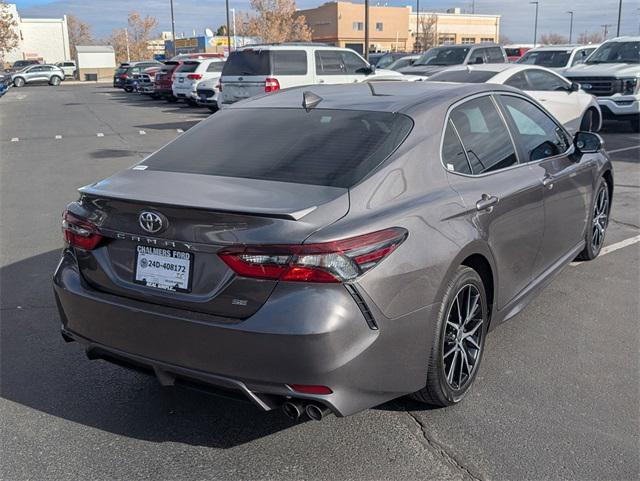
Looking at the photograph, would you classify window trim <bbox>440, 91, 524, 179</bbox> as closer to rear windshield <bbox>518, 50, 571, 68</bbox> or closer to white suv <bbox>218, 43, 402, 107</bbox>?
white suv <bbox>218, 43, 402, 107</bbox>

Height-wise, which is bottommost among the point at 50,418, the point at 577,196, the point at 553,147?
the point at 50,418

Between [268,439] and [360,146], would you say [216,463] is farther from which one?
[360,146]

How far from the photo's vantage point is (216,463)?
318 cm

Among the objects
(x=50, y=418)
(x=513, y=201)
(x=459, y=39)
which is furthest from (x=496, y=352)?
(x=459, y=39)

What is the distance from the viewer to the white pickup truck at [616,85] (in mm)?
14773

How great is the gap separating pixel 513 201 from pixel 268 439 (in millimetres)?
2028

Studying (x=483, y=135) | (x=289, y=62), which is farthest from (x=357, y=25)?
(x=483, y=135)

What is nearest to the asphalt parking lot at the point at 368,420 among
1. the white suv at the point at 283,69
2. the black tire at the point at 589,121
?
the black tire at the point at 589,121

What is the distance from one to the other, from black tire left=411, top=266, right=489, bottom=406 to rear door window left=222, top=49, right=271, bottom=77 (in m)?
13.0

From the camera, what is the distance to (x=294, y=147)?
12.0ft

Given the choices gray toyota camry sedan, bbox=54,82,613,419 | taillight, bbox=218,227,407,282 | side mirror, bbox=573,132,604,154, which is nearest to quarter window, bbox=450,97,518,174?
gray toyota camry sedan, bbox=54,82,613,419

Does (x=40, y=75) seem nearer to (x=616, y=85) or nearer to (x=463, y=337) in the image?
(x=616, y=85)

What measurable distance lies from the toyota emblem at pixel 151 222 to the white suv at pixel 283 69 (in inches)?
503

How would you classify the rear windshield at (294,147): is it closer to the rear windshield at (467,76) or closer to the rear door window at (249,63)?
the rear windshield at (467,76)
